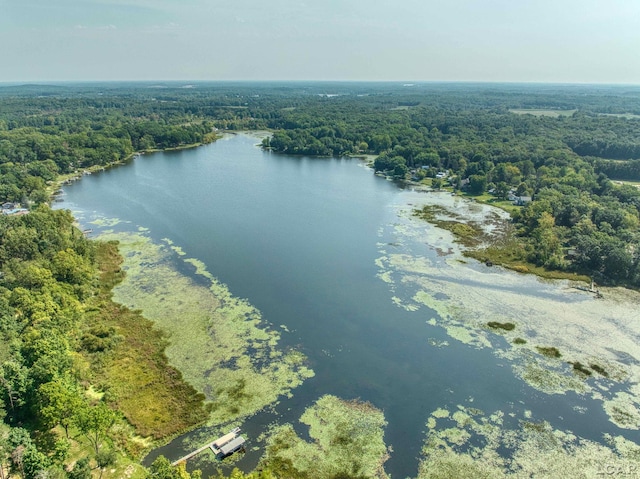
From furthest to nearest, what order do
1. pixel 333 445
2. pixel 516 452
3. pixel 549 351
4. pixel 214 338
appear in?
pixel 214 338, pixel 549 351, pixel 333 445, pixel 516 452

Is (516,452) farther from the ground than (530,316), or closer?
closer

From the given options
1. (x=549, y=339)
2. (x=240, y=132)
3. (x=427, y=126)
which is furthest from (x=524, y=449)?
(x=240, y=132)

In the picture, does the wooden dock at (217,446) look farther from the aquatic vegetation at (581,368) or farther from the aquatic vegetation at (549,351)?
the aquatic vegetation at (581,368)

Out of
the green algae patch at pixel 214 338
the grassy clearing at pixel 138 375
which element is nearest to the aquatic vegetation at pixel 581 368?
the green algae patch at pixel 214 338

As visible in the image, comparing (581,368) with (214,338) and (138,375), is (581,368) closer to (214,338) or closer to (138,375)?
(214,338)

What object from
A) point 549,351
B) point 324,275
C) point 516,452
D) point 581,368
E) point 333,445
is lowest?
point 516,452

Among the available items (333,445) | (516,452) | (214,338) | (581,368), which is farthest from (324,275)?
(516,452)

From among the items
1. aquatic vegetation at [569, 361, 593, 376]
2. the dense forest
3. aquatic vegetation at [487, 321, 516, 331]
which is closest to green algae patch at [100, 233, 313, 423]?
the dense forest
